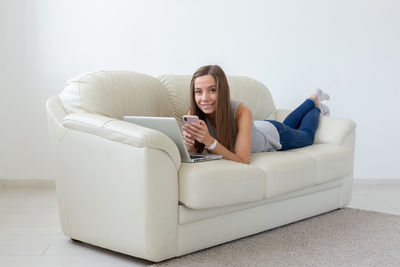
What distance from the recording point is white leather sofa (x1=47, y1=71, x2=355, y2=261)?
218 cm

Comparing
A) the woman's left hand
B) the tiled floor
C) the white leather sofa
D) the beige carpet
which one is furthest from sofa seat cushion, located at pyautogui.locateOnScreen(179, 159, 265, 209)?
the tiled floor

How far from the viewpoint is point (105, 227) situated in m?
2.33

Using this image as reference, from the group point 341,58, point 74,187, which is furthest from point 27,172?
point 341,58

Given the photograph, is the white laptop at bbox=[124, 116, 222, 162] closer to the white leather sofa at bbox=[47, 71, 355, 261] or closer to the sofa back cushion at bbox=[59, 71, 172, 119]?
the white leather sofa at bbox=[47, 71, 355, 261]

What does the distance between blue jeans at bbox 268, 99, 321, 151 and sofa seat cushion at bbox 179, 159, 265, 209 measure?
0.74 metres

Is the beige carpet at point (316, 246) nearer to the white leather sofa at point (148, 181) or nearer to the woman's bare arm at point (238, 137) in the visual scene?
the white leather sofa at point (148, 181)

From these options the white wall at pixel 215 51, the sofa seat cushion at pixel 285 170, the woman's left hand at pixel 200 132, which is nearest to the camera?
the woman's left hand at pixel 200 132

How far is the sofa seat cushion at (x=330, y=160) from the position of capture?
9.75 ft

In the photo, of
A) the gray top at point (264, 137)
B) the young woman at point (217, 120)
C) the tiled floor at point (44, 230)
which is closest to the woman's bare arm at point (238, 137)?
the young woman at point (217, 120)

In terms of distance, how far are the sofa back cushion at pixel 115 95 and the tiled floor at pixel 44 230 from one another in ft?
2.27

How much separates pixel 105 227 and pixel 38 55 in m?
2.00

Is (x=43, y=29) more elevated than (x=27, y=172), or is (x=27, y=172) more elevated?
(x=43, y=29)

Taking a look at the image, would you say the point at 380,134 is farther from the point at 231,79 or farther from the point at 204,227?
the point at 204,227

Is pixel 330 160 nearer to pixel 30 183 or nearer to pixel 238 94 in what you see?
pixel 238 94
